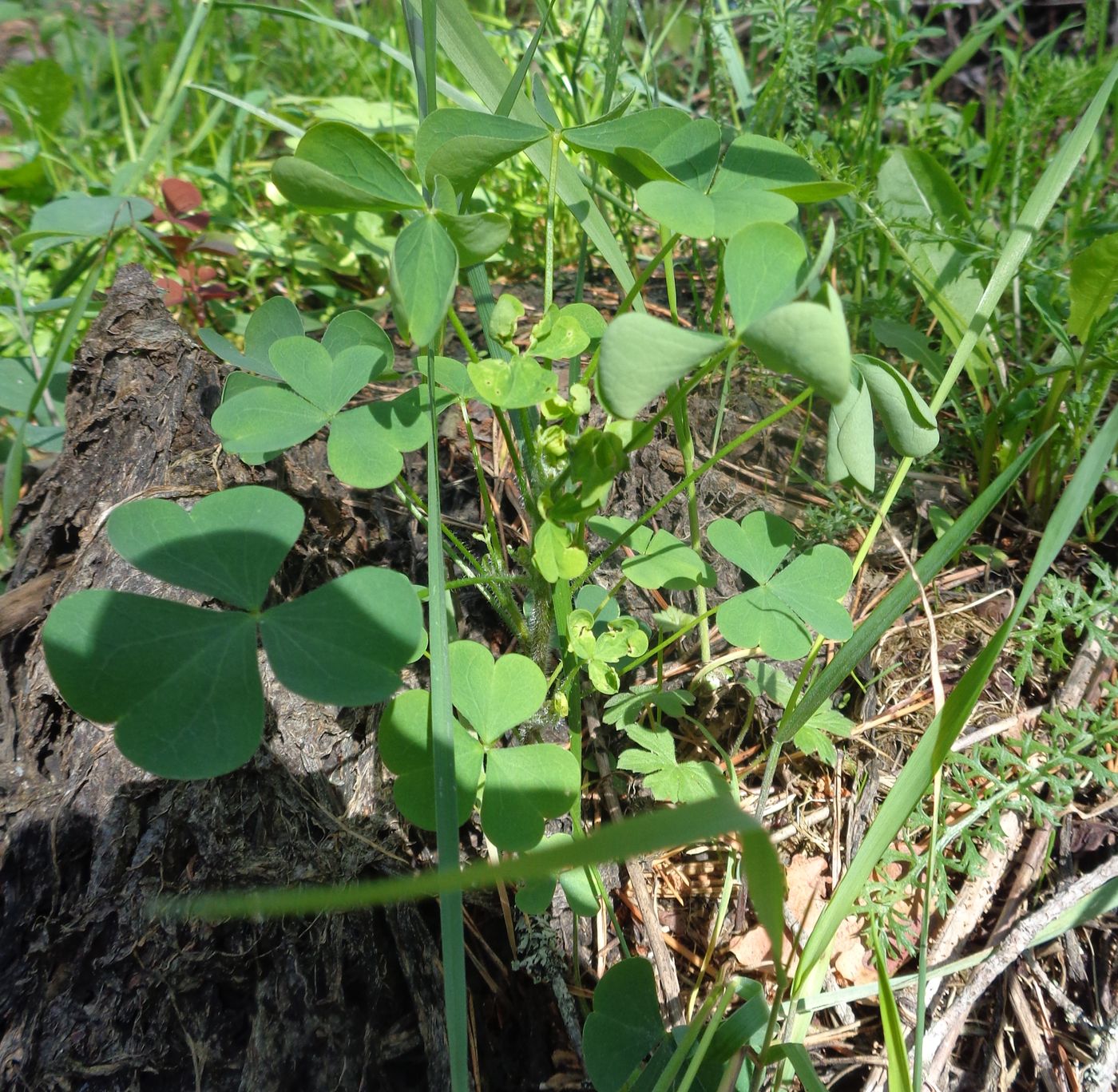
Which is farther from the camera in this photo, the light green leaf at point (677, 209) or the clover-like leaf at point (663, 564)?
the clover-like leaf at point (663, 564)

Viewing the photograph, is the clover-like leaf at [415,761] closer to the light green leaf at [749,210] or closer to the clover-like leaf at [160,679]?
the clover-like leaf at [160,679]

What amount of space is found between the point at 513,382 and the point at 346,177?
0.36m

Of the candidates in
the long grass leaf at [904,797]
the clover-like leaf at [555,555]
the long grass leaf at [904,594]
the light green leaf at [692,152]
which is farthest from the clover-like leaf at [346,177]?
the long grass leaf at [904,797]

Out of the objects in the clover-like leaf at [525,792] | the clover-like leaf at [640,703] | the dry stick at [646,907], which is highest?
the clover-like leaf at [525,792]

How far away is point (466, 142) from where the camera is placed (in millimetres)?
979

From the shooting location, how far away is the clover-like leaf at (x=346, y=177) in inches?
38.8

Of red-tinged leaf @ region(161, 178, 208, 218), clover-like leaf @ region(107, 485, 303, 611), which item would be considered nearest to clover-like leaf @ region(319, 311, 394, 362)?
clover-like leaf @ region(107, 485, 303, 611)

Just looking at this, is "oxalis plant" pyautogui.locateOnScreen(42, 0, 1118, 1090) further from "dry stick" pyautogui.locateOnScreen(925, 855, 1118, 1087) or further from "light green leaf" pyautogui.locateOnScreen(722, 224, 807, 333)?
"dry stick" pyautogui.locateOnScreen(925, 855, 1118, 1087)

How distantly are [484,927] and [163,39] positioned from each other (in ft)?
11.1

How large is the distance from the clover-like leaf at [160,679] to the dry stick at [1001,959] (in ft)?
3.34

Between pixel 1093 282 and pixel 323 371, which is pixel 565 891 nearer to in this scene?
pixel 323 371

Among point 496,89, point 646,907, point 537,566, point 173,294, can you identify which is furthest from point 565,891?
point 173,294

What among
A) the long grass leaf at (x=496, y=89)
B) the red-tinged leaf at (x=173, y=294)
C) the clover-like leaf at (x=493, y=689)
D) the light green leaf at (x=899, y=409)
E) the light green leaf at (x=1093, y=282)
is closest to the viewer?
the clover-like leaf at (x=493, y=689)

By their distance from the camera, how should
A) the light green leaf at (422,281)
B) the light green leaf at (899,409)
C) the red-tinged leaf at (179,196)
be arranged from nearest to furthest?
the light green leaf at (422,281), the light green leaf at (899,409), the red-tinged leaf at (179,196)
